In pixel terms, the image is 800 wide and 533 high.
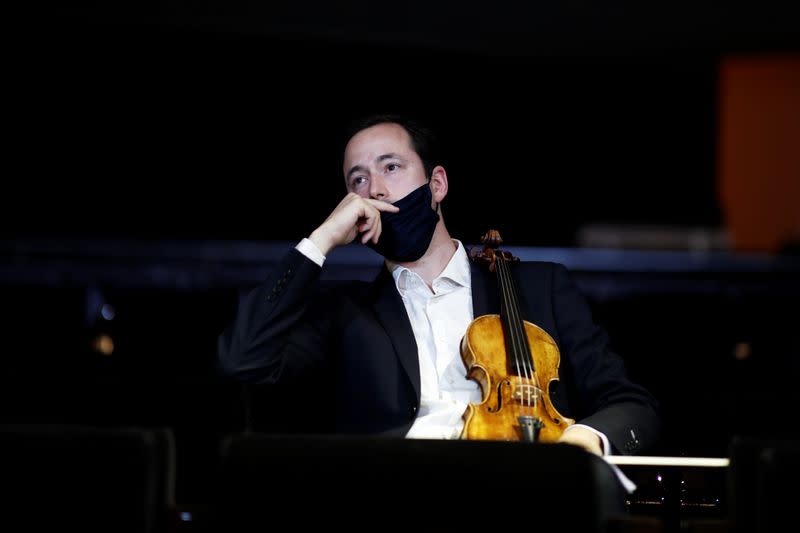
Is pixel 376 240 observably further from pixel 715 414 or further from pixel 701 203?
pixel 701 203

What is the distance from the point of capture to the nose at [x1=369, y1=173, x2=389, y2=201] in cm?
216

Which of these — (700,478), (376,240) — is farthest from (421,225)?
(700,478)

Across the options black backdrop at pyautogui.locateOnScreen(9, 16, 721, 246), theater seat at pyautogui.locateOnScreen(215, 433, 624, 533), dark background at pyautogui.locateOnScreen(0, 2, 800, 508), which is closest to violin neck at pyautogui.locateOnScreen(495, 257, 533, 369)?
theater seat at pyautogui.locateOnScreen(215, 433, 624, 533)

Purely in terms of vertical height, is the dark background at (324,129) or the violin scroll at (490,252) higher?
the dark background at (324,129)

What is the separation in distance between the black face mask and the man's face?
58mm

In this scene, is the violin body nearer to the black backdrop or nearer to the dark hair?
the dark hair

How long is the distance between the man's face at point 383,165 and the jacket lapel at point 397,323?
0.23 m

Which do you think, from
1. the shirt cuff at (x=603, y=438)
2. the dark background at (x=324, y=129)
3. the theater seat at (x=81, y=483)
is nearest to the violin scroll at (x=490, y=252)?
the shirt cuff at (x=603, y=438)

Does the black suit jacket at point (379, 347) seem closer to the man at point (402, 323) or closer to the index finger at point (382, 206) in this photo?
the man at point (402, 323)

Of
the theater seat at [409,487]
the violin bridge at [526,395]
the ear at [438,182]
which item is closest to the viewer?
the theater seat at [409,487]

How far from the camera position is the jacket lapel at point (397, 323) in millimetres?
1981

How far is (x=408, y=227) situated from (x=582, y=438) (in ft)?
2.29

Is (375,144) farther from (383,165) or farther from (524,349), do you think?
(524,349)

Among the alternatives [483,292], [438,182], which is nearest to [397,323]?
[483,292]
